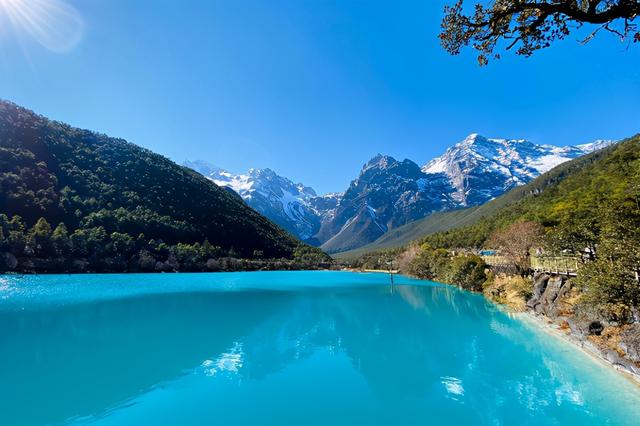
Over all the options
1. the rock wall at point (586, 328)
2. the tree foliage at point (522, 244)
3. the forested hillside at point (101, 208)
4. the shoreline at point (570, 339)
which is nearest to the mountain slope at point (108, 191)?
the forested hillside at point (101, 208)

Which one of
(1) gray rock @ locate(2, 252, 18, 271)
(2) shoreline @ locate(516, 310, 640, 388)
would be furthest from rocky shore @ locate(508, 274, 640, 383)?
(1) gray rock @ locate(2, 252, 18, 271)

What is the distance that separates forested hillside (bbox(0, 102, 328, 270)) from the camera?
7175 centimetres

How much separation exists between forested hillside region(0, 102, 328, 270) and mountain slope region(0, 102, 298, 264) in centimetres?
26

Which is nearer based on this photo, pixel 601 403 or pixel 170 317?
pixel 601 403

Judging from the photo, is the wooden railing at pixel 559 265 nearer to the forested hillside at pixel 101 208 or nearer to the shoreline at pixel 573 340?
the shoreline at pixel 573 340

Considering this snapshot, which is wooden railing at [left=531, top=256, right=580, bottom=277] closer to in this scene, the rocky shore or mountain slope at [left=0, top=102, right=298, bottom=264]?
the rocky shore

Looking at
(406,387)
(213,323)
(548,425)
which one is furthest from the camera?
(213,323)

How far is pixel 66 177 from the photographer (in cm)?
8875

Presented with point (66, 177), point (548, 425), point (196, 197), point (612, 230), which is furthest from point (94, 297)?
point (196, 197)

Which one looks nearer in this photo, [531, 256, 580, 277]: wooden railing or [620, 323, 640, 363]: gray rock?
[620, 323, 640, 363]: gray rock

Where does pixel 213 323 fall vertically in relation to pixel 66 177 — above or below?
below

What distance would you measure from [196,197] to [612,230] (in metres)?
118

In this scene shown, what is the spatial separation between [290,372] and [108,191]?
9491 centimetres

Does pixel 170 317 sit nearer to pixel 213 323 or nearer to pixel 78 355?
pixel 213 323
